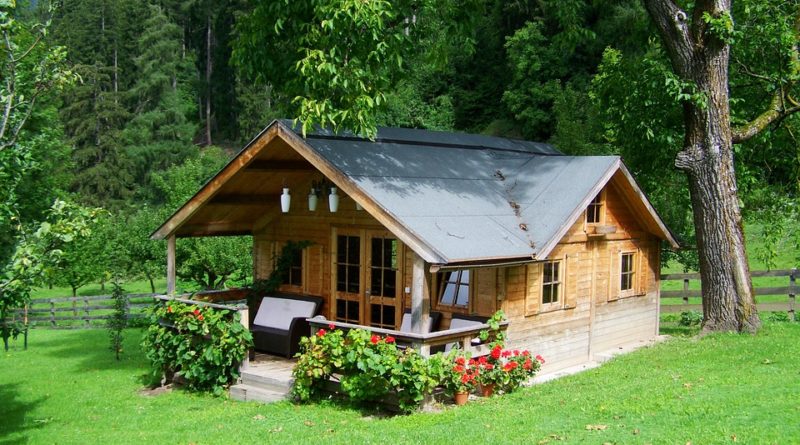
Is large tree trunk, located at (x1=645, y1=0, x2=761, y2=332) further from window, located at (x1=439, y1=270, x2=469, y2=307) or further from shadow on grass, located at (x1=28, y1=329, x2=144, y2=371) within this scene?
shadow on grass, located at (x1=28, y1=329, x2=144, y2=371)

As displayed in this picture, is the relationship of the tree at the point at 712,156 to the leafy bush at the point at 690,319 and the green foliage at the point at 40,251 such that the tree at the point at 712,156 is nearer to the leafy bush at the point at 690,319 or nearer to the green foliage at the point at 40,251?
the leafy bush at the point at 690,319

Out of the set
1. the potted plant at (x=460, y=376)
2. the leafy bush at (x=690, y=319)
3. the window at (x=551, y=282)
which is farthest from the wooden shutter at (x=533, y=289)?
the leafy bush at (x=690, y=319)

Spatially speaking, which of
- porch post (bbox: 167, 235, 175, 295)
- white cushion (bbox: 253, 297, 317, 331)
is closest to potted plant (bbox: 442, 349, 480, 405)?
white cushion (bbox: 253, 297, 317, 331)

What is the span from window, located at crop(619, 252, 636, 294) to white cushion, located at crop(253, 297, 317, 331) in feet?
19.5

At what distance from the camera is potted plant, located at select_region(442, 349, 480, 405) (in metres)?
9.89

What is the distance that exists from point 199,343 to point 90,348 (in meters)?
9.27

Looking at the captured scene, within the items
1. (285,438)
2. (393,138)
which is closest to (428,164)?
(393,138)

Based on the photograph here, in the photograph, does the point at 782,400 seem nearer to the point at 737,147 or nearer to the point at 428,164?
the point at 428,164

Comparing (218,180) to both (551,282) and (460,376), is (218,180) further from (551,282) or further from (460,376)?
(551,282)

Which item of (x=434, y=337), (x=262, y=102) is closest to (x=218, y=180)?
(x=434, y=337)

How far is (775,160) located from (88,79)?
3955 cm

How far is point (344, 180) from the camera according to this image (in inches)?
415

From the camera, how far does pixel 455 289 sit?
11.9 meters

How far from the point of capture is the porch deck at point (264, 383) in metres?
11.0
